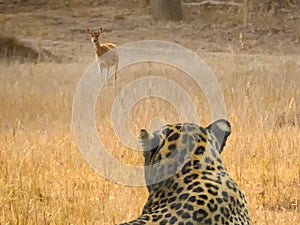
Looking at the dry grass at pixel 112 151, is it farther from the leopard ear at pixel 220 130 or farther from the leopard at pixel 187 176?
the leopard ear at pixel 220 130

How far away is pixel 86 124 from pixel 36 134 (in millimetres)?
544

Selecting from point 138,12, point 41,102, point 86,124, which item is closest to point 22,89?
point 41,102

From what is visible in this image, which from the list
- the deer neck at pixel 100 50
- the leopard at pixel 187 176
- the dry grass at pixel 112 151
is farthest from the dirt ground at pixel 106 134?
the leopard at pixel 187 176

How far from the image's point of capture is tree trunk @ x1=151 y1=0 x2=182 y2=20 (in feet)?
62.3

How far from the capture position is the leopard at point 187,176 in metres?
2.79

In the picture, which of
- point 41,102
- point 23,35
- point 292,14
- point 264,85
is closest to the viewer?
point 41,102

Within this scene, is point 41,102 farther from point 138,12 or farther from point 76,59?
point 138,12

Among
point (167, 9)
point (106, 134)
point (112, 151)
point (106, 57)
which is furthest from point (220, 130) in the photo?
point (167, 9)

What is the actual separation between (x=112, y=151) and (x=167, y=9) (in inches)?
547

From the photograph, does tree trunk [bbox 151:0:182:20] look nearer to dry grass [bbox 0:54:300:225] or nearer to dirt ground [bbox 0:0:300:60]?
dirt ground [bbox 0:0:300:60]

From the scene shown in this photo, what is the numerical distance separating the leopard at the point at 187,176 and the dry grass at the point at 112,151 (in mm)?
940

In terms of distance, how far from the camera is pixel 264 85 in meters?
8.34

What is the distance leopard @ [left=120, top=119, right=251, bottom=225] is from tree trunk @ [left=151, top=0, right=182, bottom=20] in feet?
53.0

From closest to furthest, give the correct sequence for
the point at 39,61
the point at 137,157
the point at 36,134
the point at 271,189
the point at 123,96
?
the point at 271,189 < the point at 137,157 < the point at 36,134 < the point at 123,96 < the point at 39,61
